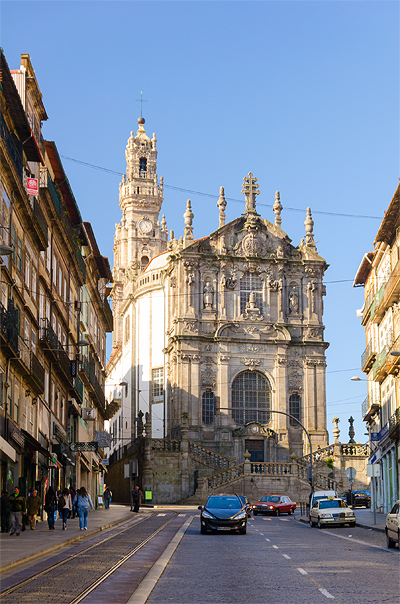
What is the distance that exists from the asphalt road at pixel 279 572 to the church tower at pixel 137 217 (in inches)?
3588

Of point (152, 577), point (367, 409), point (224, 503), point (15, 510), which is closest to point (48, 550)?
point (15, 510)

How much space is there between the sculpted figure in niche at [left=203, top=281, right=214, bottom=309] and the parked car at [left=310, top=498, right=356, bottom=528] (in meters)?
35.9

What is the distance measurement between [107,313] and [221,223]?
12.0m

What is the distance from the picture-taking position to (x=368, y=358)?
5800 cm

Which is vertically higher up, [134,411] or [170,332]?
[170,332]

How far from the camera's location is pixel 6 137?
101 ft

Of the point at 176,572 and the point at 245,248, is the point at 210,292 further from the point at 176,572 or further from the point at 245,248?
the point at 176,572

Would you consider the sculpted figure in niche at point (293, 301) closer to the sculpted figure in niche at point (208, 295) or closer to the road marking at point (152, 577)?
the sculpted figure in niche at point (208, 295)

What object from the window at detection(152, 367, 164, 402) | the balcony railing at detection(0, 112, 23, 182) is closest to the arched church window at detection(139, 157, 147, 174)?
the window at detection(152, 367, 164, 402)

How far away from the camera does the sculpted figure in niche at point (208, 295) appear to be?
72.6 metres

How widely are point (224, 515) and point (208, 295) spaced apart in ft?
141

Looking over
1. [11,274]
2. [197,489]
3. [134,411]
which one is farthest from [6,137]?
[134,411]

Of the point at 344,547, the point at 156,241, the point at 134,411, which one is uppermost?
the point at 156,241

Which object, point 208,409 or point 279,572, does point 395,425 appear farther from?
point 279,572
